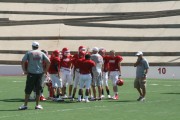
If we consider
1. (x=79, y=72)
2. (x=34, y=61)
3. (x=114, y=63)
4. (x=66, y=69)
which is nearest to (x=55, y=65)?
(x=66, y=69)

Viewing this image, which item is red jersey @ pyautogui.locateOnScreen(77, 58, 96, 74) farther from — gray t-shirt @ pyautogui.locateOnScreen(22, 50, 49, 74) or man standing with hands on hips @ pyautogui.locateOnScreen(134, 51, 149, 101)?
gray t-shirt @ pyautogui.locateOnScreen(22, 50, 49, 74)

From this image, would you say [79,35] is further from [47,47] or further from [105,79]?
[105,79]

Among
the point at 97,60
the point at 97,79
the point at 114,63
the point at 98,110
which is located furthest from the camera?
the point at 114,63

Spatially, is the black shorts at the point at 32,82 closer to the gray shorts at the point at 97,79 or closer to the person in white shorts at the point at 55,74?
the person in white shorts at the point at 55,74

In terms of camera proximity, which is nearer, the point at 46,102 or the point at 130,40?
the point at 46,102

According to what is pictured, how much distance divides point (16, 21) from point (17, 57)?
7.52 meters

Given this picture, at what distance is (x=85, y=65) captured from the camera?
75.4 feet

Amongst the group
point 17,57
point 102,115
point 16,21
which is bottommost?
point 102,115

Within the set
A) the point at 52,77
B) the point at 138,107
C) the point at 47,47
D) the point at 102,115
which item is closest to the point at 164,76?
the point at 47,47

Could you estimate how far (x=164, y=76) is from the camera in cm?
4684

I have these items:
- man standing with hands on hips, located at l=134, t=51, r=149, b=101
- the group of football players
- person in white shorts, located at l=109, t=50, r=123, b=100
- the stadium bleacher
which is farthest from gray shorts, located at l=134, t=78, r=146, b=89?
the stadium bleacher

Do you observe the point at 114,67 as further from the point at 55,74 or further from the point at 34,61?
the point at 34,61

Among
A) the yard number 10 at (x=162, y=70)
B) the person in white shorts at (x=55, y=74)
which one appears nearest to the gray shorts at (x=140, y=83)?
the person in white shorts at (x=55, y=74)

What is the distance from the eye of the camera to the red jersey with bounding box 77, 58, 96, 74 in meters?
23.0
